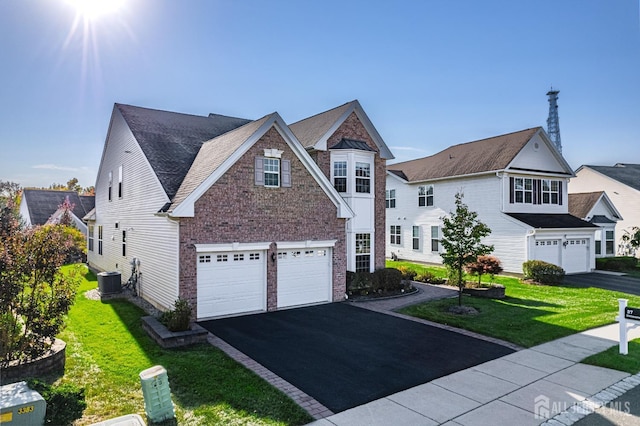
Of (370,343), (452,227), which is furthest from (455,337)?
(452,227)

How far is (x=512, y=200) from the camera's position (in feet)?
82.1

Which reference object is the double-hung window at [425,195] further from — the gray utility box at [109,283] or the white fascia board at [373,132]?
the gray utility box at [109,283]

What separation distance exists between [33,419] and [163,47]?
1104 centimetres

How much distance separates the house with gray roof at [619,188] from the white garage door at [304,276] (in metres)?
28.4

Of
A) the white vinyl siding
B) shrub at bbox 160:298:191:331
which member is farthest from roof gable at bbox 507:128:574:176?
shrub at bbox 160:298:191:331

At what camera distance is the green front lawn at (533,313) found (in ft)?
38.3

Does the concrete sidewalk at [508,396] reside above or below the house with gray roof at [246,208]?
below

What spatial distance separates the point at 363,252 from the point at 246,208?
7.58 metres

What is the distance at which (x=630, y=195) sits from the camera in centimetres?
3206

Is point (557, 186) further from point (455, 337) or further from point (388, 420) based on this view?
point (388, 420)

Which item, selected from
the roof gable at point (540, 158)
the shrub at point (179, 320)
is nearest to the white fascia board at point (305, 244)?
the shrub at point (179, 320)

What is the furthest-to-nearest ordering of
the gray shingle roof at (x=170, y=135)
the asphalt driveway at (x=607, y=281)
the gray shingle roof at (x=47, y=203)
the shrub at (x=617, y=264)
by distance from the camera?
the gray shingle roof at (x=47, y=203) < the shrub at (x=617, y=264) < the asphalt driveway at (x=607, y=281) < the gray shingle roof at (x=170, y=135)

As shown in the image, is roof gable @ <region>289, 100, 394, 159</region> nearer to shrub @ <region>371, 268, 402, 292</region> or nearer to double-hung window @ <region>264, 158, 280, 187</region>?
double-hung window @ <region>264, 158, 280, 187</region>

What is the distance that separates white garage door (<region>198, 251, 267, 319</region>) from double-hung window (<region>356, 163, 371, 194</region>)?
6789 mm
